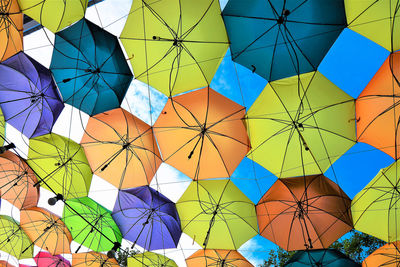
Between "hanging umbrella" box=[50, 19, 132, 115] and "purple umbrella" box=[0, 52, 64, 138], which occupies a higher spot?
"hanging umbrella" box=[50, 19, 132, 115]

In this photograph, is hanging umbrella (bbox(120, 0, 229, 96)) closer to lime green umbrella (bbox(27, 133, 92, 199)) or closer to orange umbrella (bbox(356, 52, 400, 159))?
lime green umbrella (bbox(27, 133, 92, 199))

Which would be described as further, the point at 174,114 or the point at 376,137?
the point at 174,114

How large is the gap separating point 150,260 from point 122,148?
9.30 m

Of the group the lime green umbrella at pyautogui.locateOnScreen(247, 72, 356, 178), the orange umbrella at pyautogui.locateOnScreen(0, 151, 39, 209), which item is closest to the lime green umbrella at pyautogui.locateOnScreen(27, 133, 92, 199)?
the orange umbrella at pyautogui.locateOnScreen(0, 151, 39, 209)

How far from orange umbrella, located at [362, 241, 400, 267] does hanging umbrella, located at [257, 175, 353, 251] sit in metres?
2.14

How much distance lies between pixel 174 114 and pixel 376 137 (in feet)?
36.4

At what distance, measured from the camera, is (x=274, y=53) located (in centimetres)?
1299

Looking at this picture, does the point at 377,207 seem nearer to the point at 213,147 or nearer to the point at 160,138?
the point at 213,147

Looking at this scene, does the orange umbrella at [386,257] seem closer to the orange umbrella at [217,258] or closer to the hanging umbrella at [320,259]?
the hanging umbrella at [320,259]

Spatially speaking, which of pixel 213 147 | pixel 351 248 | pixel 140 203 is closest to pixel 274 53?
pixel 213 147

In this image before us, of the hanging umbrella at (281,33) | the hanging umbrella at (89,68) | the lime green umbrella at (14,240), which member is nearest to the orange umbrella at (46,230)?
the lime green umbrella at (14,240)

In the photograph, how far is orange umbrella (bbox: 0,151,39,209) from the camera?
1741 cm

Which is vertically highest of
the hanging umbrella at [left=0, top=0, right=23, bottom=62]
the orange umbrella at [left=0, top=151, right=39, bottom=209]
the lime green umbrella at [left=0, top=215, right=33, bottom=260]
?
the hanging umbrella at [left=0, top=0, right=23, bottom=62]

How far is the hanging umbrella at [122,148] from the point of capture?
16.1 metres
